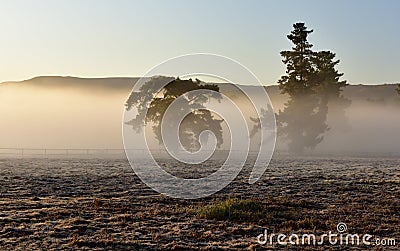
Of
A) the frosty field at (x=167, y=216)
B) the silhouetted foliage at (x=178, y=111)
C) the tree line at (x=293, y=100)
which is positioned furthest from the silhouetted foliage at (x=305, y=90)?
the frosty field at (x=167, y=216)

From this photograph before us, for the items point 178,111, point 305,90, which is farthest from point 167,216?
point 305,90

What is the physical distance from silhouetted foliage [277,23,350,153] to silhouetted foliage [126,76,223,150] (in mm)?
12897

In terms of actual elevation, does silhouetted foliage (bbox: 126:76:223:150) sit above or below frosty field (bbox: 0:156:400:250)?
above

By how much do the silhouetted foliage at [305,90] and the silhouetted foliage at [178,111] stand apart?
508 inches

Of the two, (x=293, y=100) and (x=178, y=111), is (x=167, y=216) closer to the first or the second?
(x=178, y=111)

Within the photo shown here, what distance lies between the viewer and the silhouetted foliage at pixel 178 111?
73250 mm

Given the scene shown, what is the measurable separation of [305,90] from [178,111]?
20.9 metres

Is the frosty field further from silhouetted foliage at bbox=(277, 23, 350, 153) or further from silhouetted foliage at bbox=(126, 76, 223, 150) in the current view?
silhouetted foliage at bbox=(277, 23, 350, 153)

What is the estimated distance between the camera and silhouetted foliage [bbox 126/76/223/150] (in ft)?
240

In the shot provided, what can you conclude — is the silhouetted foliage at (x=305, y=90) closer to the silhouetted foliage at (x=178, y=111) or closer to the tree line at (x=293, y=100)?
the tree line at (x=293, y=100)

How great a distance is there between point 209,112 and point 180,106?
427 centimetres

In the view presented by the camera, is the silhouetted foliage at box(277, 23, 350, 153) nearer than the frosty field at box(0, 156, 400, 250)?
No

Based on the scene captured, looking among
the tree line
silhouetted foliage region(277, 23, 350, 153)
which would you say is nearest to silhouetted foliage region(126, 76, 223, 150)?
the tree line

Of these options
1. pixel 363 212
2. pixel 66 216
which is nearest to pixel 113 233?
pixel 66 216
